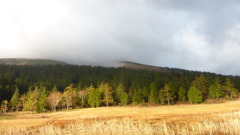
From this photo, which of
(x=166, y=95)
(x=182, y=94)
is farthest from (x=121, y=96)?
(x=182, y=94)

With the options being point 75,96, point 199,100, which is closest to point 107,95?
point 75,96

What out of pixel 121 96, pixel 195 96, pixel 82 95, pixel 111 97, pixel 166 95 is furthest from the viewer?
pixel 121 96

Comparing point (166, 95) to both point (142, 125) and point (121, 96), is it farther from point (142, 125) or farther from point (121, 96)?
point (142, 125)

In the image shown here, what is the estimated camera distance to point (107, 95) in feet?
288

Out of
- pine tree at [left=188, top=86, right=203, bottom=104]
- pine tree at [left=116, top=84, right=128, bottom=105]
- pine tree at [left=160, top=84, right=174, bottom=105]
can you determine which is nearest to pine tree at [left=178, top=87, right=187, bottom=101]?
pine tree at [left=160, top=84, right=174, bottom=105]

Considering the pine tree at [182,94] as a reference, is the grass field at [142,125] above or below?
above

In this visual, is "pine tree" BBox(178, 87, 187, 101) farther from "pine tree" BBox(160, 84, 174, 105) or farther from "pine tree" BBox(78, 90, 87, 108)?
"pine tree" BBox(78, 90, 87, 108)

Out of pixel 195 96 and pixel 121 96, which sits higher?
pixel 195 96

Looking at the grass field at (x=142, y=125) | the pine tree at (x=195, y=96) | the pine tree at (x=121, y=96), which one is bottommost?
the pine tree at (x=121, y=96)

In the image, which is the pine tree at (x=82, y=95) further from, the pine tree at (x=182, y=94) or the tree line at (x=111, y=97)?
the pine tree at (x=182, y=94)

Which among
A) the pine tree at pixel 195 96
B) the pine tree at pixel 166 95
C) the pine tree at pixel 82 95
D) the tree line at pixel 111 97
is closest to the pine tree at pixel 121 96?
the tree line at pixel 111 97

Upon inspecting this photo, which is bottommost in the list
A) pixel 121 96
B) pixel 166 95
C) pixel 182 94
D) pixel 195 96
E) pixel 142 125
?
pixel 121 96

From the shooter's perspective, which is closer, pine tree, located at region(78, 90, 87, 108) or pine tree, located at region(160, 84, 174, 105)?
pine tree, located at region(160, 84, 174, 105)

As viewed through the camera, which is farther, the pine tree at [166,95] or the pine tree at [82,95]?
the pine tree at [82,95]
